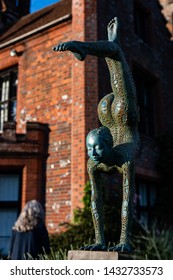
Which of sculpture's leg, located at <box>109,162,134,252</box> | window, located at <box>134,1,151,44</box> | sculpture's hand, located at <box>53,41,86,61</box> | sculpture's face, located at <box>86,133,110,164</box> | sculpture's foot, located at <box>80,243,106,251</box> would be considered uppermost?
window, located at <box>134,1,151,44</box>

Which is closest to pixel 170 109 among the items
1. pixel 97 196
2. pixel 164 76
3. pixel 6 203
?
pixel 164 76

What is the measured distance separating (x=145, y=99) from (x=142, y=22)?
2671 mm

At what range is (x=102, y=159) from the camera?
241 cm

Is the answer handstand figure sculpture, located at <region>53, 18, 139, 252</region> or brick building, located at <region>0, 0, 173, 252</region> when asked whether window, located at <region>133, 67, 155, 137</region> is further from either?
handstand figure sculpture, located at <region>53, 18, 139, 252</region>

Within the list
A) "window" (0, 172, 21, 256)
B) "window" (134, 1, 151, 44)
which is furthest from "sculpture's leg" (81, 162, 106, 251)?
"window" (134, 1, 151, 44)

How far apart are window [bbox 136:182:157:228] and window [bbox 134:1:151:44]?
4.66 metres

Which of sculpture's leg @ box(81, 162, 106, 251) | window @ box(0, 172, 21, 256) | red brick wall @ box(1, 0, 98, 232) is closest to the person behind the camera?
sculpture's leg @ box(81, 162, 106, 251)

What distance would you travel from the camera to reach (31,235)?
4.39 meters

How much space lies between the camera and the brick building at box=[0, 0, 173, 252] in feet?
25.7

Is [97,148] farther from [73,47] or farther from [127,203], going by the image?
[73,47]
